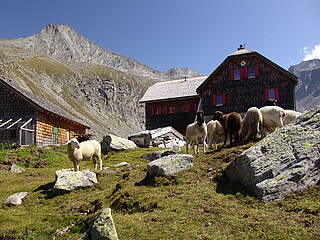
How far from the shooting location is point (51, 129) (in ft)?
128

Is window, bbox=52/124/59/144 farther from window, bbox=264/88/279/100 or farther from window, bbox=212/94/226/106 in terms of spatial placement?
window, bbox=264/88/279/100

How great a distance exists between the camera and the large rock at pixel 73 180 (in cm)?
Answer: 1287

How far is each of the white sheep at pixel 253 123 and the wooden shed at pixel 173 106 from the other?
3045 cm

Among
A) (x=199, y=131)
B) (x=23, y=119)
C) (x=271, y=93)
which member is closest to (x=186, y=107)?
(x=271, y=93)

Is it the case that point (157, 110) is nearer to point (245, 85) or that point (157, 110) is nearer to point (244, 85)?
point (244, 85)

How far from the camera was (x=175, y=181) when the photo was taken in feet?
36.6

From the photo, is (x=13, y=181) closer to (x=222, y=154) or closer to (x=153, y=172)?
(x=153, y=172)

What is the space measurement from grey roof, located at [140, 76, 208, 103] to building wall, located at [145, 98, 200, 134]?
0.83 meters

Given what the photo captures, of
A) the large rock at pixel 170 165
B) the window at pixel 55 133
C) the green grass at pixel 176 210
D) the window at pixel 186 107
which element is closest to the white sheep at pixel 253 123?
the green grass at pixel 176 210

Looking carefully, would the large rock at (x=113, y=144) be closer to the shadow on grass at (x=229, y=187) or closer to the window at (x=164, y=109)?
the window at (x=164, y=109)

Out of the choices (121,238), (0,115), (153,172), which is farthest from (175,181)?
(0,115)

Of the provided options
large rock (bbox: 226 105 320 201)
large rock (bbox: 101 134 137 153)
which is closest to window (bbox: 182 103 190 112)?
large rock (bbox: 101 134 137 153)

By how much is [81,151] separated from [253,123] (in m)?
9.25

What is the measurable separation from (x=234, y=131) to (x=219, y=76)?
89.7 feet
